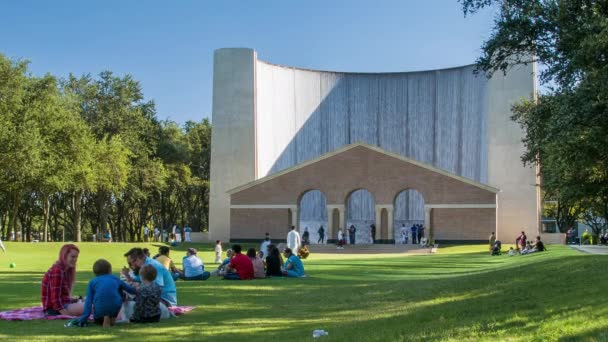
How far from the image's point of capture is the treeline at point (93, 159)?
1790 inches

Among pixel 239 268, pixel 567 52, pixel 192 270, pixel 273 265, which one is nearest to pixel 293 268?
pixel 273 265

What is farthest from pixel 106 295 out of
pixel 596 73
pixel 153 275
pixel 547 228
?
pixel 547 228

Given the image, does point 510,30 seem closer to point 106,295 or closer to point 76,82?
point 106,295

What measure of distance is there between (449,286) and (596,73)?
6.82 meters

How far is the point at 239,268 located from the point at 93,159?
35109 mm

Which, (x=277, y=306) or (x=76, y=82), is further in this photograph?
(x=76, y=82)

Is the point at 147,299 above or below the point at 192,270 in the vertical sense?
above

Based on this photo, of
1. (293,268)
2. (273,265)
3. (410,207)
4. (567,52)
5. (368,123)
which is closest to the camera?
(567,52)

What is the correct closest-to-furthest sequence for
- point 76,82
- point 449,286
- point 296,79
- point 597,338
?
1. point 597,338
2. point 449,286
3. point 76,82
4. point 296,79

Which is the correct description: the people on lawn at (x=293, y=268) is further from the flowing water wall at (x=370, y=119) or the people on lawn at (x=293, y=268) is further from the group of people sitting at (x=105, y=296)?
the flowing water wall at (x=370, y=119)

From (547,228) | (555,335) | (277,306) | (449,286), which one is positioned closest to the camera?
(555,335)

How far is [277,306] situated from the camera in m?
13.3

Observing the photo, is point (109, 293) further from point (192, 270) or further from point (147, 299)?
point (192, 270)

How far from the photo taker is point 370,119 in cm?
7094
